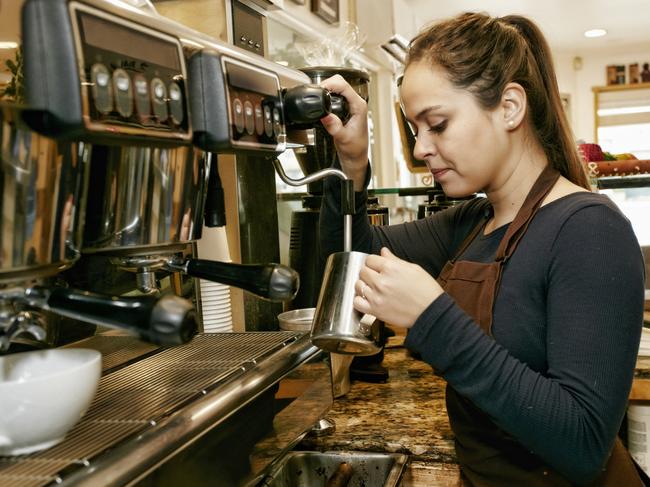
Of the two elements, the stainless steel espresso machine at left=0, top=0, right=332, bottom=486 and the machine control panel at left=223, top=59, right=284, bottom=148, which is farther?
the machine control panel at left=223, top=59, right=284, bottom=148

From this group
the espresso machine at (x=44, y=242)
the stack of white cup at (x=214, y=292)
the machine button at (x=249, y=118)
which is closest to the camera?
the espresso machine at (x=44, y=242)

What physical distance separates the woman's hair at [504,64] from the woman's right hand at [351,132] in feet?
0.39

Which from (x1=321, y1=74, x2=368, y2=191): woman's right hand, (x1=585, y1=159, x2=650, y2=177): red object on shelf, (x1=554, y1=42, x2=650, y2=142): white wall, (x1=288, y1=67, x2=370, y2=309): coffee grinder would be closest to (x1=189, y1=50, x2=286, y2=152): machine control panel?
(x1=321, y1=74, x2=368, y2=191): woman's right hand

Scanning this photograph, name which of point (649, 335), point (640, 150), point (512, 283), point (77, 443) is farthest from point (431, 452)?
point (640, 150)

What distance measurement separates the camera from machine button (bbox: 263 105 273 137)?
750mm

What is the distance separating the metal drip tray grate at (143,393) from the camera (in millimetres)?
508

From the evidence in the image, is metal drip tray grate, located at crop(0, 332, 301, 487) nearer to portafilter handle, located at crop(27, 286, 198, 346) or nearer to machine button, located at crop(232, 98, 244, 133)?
portafilter handle, located at crop(27, 286, 198, 346)

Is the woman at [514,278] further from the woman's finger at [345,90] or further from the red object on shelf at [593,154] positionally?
the red object on shelf at [593,154]

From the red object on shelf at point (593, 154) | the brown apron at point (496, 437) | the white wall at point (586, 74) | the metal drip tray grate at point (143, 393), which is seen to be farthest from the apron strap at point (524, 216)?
the white wall at point (586, 74)

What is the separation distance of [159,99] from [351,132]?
583 mm

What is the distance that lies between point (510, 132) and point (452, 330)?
0.34 meters

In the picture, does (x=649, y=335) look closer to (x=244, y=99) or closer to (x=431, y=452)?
(x=431, y=452)

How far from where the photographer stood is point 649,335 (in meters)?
1.55

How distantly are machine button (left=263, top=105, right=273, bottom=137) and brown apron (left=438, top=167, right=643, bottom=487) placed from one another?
40cm
